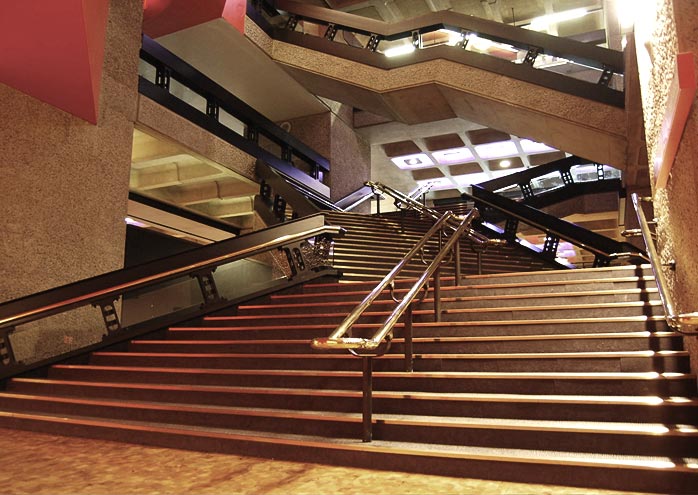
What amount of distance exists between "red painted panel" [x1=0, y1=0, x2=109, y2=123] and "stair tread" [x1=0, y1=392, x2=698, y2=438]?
3.03m

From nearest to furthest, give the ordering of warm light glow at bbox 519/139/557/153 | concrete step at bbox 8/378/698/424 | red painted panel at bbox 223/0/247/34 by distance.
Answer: concrete step at bbox 8/378/698/424 < red painted panel at bbox 223/0/247/34 < warm light glow at bbox 519/139/557/153

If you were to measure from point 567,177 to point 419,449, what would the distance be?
9.37 metres

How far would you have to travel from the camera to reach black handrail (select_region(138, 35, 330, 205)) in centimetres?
732

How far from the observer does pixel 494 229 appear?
8359 millimetres

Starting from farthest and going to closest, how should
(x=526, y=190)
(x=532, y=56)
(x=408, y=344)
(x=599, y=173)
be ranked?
(x=599, y=173) → (x=526, y=190) → (x=532, y=56) → (x=408, y=344)

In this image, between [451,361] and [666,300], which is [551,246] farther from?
[666,300]

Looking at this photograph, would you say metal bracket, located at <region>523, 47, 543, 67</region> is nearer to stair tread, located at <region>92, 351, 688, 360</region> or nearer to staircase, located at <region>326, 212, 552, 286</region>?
staircase, located at <region>326, 212, 552, 286</region>

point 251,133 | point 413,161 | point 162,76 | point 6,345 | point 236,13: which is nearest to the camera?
point 6,345

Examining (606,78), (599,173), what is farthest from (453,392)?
(599,173)

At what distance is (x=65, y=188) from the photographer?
18.0 ft

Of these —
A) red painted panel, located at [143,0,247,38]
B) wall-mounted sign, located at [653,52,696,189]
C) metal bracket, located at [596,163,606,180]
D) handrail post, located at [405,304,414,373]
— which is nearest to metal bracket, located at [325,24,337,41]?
red painted panel, located at [143,0,247,38]

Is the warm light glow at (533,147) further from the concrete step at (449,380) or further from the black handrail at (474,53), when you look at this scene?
the concrete step at (449,380)

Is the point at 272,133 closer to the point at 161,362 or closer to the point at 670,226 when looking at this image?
the point at 161,362

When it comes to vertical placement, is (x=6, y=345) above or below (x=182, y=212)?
below
